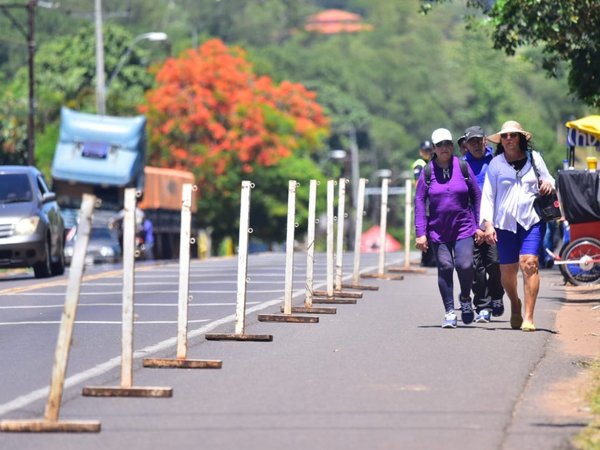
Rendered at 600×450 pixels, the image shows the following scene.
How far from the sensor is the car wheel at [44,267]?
2727 cm

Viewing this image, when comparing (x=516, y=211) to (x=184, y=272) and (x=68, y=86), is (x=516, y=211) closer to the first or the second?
(x=184, y=272)

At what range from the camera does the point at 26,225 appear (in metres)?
26.7

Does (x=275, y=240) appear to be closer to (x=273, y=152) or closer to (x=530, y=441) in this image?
(x=273, y=152)

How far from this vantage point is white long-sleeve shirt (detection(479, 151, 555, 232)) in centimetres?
1560

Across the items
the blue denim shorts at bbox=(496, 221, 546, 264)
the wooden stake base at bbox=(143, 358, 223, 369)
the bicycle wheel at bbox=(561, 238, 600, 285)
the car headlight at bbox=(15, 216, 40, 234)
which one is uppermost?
the blue denim shorts at bbox=(496, 221, 546, 264)

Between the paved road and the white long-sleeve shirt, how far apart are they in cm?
98

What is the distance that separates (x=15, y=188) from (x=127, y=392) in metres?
16.7

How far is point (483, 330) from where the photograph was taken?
1566cm

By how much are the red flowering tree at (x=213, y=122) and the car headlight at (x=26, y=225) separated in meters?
42.7

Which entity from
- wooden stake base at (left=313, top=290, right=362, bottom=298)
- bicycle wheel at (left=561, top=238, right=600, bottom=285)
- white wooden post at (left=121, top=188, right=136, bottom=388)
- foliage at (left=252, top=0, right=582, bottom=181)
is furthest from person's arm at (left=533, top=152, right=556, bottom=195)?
foliage at (left=252, top=0, right=582, bottom=181)

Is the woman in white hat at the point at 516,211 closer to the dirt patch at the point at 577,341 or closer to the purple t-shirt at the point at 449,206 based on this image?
the purple t-shirt at the point at 449,206

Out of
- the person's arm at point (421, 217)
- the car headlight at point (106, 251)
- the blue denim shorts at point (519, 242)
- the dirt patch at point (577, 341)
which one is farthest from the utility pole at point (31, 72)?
the blue denim shorts at point (519, 242)

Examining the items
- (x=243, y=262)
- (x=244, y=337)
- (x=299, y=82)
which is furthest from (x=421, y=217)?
(x=299, y=82)

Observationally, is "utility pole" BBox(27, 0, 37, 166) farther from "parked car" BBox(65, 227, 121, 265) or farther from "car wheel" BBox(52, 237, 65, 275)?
"car wheel" BBox(52, 237, 65, 275)
